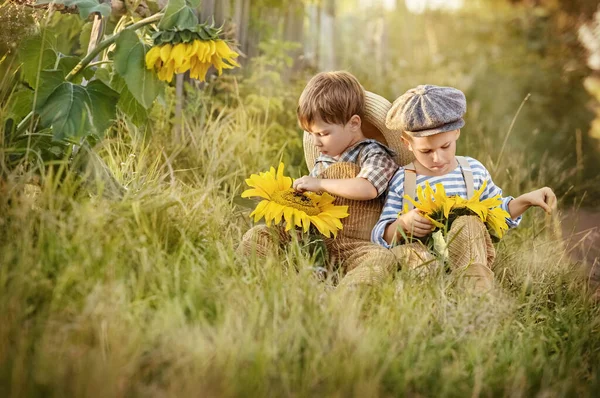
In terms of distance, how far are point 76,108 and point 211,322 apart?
99cm

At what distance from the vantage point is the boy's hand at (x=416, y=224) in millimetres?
A: 3186

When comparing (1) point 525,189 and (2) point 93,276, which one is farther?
(1) point 525,189

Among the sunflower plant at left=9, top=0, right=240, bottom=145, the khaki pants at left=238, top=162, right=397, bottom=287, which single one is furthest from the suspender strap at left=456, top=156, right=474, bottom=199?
the sunflower plant at left=9, top=0, right=240, bottom=145

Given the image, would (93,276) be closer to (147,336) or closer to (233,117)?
(147,336)

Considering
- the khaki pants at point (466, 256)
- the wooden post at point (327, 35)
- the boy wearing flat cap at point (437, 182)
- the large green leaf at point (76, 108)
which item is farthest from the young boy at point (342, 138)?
the wooden post at point (327, 35)

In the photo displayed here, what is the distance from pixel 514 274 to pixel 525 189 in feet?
5.27

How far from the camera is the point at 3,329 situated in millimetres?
2176

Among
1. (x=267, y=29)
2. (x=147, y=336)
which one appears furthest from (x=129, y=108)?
(x=267, y=29)

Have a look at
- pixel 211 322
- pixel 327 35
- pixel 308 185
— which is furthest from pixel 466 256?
pixel 327 35

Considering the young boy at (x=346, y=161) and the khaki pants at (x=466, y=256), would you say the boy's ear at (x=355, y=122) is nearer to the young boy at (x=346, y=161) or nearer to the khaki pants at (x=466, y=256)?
the young boy at (x=346, y=161)

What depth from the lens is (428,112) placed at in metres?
3.23

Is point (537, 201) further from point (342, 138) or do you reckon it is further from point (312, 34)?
point (312, 34)

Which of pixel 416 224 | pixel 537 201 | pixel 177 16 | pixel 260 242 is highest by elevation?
pixel 177 16

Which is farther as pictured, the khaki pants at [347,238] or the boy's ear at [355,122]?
the boy's ear at [355,122]
